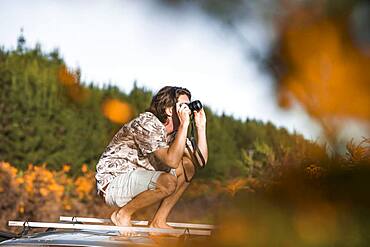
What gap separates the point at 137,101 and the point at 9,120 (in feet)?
8.28

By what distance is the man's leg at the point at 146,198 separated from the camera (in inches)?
142

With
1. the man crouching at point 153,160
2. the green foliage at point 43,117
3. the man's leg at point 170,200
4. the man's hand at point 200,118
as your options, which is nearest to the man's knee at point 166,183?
the man crouching at point 153,160

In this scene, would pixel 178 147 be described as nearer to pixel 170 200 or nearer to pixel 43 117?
pixel 170 200

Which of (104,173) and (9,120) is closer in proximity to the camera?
(104,173)

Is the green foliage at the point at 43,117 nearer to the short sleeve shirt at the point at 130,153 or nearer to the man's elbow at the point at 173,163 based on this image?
Result: the short sleeve shirt at the point at 130,153

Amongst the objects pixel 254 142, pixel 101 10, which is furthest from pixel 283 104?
pixel 254 142

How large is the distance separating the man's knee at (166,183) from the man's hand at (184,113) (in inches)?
9.4

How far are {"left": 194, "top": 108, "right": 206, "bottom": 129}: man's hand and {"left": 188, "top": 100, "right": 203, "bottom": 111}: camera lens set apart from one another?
3cm

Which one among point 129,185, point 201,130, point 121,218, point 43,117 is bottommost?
point 121,218

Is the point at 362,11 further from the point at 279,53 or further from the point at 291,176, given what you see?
the point at 291,176

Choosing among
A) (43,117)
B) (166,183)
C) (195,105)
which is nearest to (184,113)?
(195,105)

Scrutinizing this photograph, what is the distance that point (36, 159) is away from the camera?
28.3ft

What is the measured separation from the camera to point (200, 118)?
3.65 meters

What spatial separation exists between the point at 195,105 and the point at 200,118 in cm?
25
